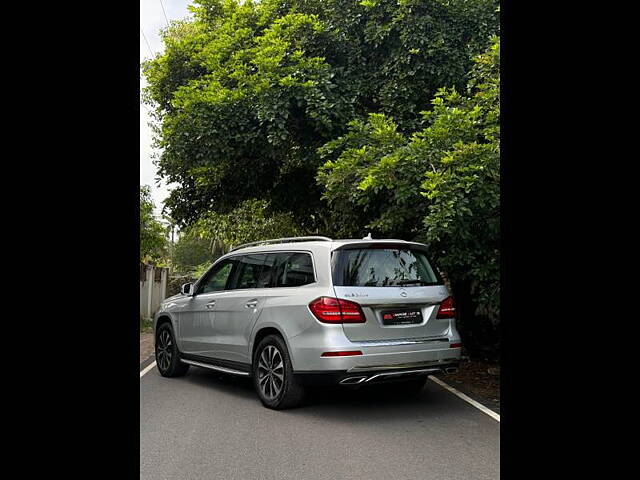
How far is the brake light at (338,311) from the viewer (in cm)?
657

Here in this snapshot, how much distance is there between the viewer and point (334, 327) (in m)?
6.53

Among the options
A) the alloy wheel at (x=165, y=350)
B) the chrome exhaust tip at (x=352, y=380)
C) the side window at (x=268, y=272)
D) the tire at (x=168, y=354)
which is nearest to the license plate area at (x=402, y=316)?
the chrome exhaust tip at (x=352, y=380)

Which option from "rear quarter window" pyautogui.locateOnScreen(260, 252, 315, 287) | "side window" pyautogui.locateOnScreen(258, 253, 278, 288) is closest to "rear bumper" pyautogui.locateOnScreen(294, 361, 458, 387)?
"rear quarter window" pyautogui.locateOnScreen(260, 252, 315, 287)

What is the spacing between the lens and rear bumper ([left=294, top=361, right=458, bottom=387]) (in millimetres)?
6441

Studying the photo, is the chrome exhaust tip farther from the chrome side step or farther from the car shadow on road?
the chrome side step

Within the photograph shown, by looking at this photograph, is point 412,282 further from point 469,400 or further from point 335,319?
point 469,400

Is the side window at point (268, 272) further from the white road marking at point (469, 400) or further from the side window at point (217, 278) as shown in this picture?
the white road marking at point (469, 400)

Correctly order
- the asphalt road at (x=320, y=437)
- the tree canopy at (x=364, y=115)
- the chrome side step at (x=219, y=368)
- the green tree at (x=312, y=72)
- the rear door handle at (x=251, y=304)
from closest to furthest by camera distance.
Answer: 1. the asphalt road at (x=320, y=437)
2. the rear door handle at (x=251, y=304)
3. the chrome side step at (x=219, y=368)
4. the tree canopy at (x=364, y=115)
5. the green tree at (x=312, y=72)

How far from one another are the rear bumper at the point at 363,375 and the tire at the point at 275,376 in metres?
0.19

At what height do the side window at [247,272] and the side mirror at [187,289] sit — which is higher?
the side window at [247,272]

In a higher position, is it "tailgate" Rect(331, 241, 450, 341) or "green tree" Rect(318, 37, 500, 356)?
"green tree" Rect(318, 37, 500, 356)

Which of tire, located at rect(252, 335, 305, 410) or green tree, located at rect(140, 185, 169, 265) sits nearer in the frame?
tire, located at rect(252, 335, 305, 410)

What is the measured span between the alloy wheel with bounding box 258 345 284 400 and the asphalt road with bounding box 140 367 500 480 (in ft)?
0.71
